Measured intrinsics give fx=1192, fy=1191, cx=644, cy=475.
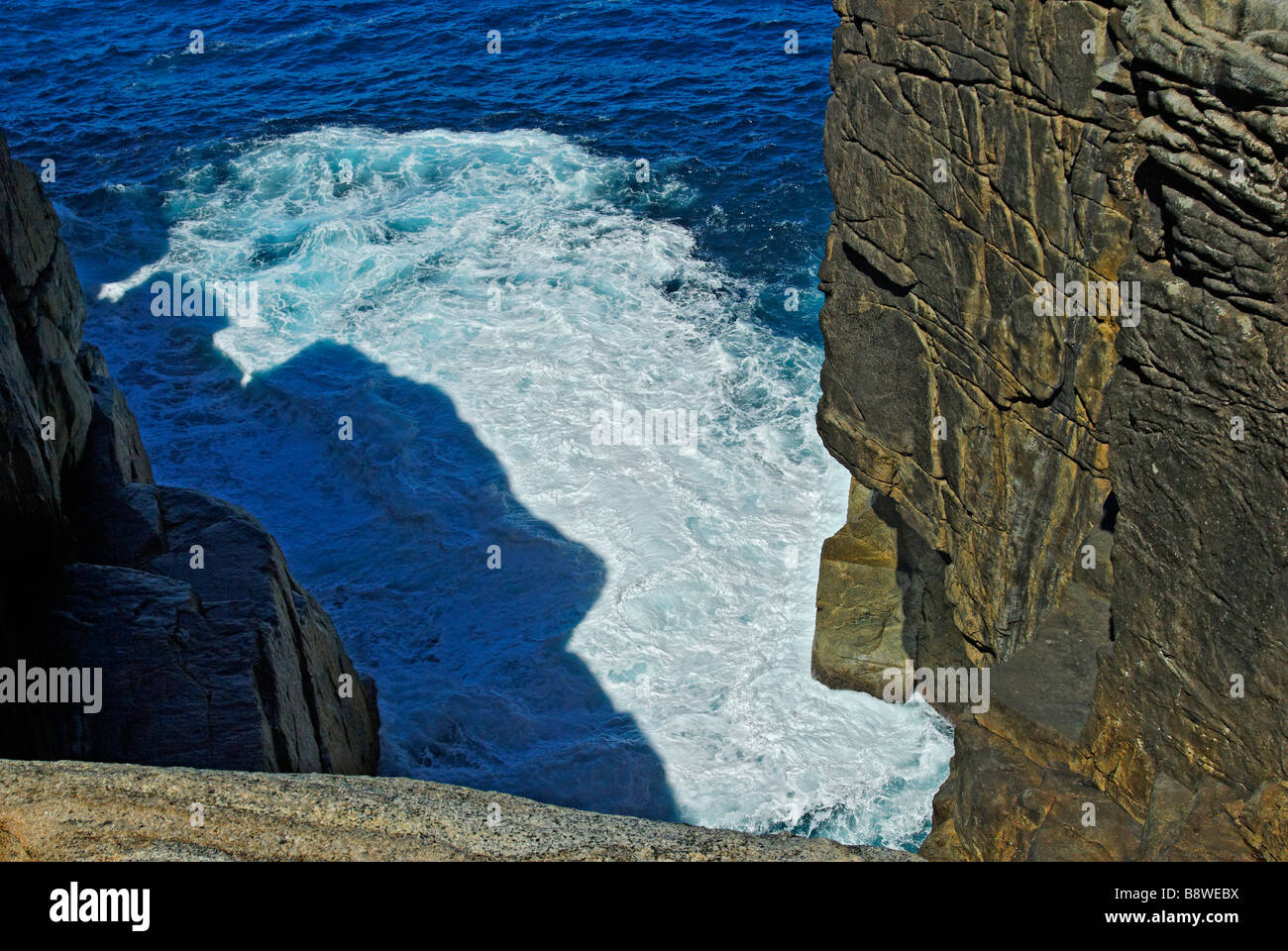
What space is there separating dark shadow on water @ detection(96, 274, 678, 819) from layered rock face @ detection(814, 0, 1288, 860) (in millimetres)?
6614

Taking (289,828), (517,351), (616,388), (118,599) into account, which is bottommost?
(616,388)

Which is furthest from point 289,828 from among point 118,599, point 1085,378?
point 1085,378

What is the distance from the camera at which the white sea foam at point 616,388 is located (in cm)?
1958

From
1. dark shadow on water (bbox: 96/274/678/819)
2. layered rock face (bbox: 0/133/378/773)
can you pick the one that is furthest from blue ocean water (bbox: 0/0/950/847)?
layered rock face (bbox: 0/133/378/773)

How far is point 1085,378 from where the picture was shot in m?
13.0

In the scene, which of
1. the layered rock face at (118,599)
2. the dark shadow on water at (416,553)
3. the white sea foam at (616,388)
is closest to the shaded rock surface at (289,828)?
the layered rock face at (118,599)

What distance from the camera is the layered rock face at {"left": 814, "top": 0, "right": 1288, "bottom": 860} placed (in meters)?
10.1

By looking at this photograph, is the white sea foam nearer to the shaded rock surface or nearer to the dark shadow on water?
the dark shadow on water

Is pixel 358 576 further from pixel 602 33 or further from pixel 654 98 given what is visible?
pixel 602 33

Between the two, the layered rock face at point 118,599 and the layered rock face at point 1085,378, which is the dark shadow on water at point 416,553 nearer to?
the layered rock face at point 118,599

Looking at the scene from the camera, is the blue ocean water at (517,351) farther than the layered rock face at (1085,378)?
Yes

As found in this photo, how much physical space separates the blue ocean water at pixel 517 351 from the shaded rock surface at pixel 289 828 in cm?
1092

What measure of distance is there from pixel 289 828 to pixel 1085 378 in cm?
952

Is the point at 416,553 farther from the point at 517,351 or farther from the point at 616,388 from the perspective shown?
the point at 517,351
